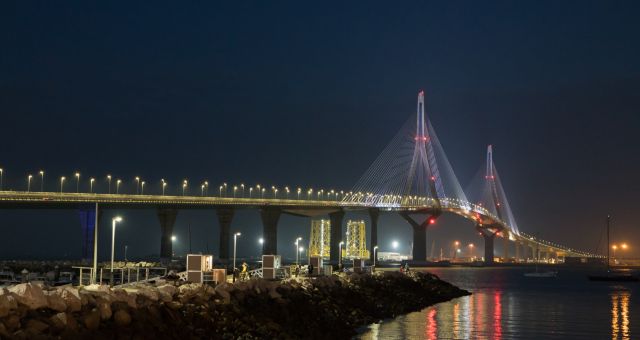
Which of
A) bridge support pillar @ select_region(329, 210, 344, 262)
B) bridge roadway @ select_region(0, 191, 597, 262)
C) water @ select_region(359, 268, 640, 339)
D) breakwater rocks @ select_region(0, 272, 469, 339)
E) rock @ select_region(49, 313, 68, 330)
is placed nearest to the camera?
rock @ select_region(49, 313, 68, 330)

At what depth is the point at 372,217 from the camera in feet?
372

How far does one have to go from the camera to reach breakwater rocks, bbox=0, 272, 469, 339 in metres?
16.3

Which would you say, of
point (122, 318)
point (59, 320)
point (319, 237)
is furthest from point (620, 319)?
point (319, 237)

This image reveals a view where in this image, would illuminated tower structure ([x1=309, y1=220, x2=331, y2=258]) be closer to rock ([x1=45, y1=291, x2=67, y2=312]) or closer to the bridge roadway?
the bridge roadway

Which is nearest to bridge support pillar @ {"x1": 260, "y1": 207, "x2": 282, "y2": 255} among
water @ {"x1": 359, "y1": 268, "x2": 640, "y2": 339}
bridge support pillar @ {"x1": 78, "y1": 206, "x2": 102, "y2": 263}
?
bridge support pillar @ {"x1": 78, "y1": 206, "x2": 102, "y2": 263}

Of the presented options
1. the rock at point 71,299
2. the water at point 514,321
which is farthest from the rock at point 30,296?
the water at point 514,321

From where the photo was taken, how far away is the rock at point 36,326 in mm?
15525

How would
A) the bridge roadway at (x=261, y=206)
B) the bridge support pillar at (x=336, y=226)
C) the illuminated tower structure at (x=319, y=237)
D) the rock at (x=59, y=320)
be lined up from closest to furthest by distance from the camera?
the rock at (x=59, y=320) < the bridge roadway at (x=261, y=206) < the bridge support pillar at (x=336, y=226) < the illuminated tower structure at (x=319, y=237)

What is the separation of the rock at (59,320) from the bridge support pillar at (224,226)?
260ft

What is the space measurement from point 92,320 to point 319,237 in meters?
135

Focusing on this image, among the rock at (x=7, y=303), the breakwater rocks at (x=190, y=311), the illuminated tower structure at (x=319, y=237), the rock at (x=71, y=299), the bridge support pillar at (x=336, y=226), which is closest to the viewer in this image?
the rock at (x=7, y=303)

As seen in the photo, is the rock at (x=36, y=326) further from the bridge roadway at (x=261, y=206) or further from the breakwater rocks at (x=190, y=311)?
the bridge roadway at (x=261, y=206)

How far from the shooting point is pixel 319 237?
152 meters

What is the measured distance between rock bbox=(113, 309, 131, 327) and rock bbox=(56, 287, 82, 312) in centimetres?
74
